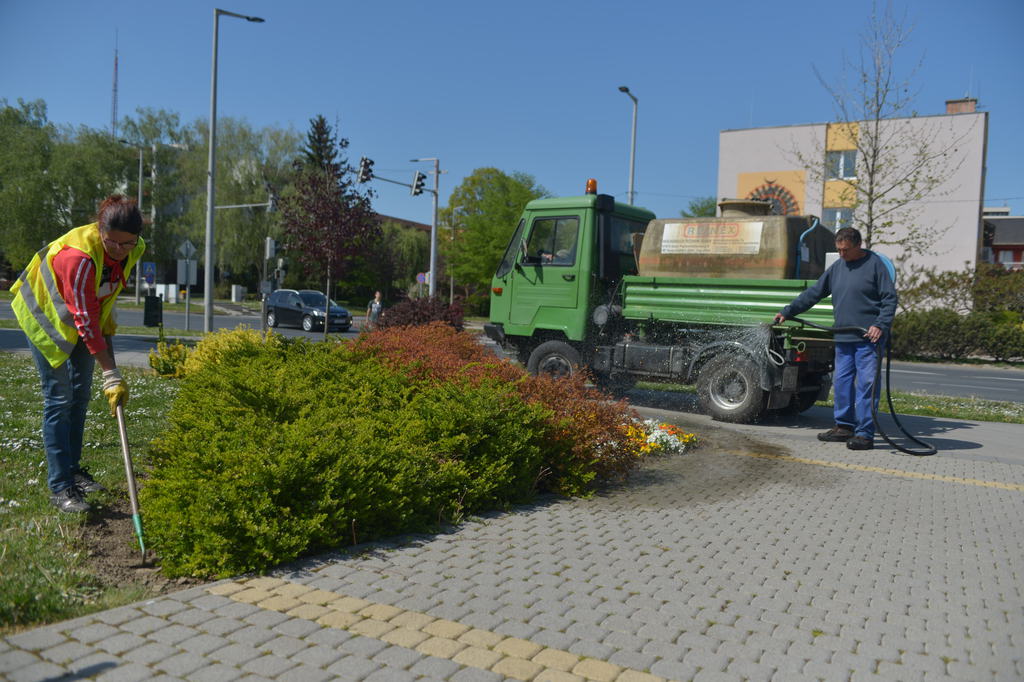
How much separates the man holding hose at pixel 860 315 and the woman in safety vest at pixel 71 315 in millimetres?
6652

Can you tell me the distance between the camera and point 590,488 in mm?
5770

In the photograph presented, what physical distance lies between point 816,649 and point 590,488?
2688 millimetres

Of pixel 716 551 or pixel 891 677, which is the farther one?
pixel 716 551

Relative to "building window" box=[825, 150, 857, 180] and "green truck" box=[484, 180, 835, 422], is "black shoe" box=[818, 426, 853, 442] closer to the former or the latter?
Result: "green truck" box=[484, 180, 835, 422]

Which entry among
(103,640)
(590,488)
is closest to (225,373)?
(590,488)

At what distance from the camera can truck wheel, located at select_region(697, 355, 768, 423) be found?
9.36m

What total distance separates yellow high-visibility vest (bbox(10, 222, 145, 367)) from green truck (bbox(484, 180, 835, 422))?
204 inches

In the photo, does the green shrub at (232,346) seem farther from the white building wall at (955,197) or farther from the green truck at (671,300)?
the white building wall at (955,197)

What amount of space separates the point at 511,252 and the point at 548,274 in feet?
2.54

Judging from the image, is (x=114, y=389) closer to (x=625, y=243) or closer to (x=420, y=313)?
(x=625, y=243)

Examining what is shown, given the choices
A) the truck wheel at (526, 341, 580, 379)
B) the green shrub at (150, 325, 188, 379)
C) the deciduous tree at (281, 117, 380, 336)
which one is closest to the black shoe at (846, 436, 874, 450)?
the truck wheel at (526, 341, 580, 379)

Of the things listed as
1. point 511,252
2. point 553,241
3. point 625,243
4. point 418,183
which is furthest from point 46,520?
Answer: point 418,183

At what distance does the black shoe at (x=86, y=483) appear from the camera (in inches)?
188

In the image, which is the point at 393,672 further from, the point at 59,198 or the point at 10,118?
the point at 10,118
